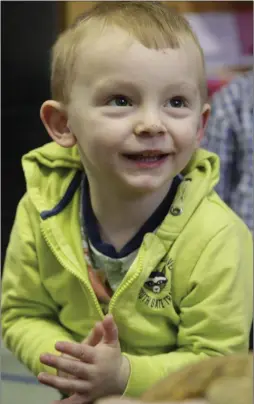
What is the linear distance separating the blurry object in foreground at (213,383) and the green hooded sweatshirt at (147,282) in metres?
0.08

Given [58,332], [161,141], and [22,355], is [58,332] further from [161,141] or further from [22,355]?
[161,141]

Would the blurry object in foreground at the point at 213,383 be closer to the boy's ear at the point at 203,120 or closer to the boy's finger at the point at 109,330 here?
the boy's finger at the point at 109,330

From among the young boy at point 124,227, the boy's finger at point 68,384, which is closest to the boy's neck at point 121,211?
the young boy at point 124,227

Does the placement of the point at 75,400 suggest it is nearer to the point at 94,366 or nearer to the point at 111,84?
the point at 94,366

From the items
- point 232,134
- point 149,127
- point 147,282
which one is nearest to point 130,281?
point 147,282

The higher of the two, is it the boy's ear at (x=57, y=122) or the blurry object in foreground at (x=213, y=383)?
the boy's ear at (x=57, y=122)

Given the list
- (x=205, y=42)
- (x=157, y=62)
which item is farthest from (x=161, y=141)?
(x=205, y=42)

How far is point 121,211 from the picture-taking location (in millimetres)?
514

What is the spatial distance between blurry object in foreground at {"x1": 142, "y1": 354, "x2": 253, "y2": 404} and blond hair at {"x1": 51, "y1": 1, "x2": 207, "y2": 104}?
20 centimetres

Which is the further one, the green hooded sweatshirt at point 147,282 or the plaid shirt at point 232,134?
the plaid shirt at point 232,134

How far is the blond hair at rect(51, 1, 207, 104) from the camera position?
0.45m

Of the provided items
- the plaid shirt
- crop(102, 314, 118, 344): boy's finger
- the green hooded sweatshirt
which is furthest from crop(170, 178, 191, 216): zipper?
the plaid shirt

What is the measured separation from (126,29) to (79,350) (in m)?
0.22

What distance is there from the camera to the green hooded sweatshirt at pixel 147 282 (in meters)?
0.50
